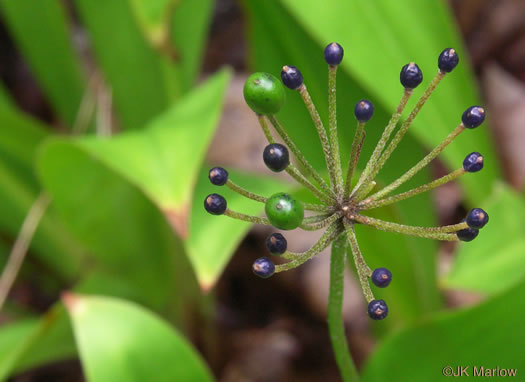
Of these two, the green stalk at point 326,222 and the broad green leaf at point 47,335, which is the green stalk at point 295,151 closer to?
the green stalk at point 326,222

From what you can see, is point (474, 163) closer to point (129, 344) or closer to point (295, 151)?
point (295, 151)

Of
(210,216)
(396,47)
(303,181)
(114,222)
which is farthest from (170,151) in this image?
(303,181)

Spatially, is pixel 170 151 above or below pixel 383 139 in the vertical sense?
above

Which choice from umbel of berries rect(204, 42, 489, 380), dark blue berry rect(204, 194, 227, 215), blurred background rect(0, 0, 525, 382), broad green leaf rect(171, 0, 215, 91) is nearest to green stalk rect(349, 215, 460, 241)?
umbel of berries rect(204, 42, 489, 380)

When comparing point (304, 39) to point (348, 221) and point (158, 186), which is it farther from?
point (348, 221)

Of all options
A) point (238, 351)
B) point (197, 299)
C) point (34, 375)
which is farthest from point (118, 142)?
point (34, 375)

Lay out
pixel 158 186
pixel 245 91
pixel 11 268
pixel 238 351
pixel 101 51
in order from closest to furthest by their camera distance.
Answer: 1. pixel 245 91
2. pixel 158 186
3. pixel 11 268
4. pixel 101 51
5. pixel 238 351

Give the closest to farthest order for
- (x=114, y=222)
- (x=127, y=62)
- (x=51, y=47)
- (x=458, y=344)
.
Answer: (x=458, y=344) → (x=114, y=222) → (x=127, y=62) → (x=51, y=47)
